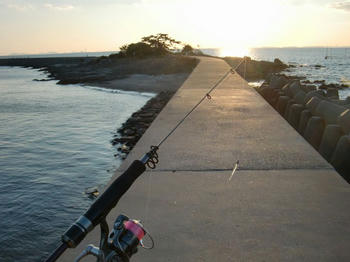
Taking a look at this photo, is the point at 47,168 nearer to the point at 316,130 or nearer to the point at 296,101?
the point at 316,130

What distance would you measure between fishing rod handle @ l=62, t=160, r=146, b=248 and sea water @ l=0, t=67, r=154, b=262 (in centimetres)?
372

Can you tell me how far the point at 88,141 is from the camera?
36.9 feet

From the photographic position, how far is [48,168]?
8.68 m

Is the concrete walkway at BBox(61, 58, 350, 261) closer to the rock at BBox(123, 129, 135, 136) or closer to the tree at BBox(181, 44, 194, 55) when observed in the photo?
the rock at BBox(123, 129, 135, 136)

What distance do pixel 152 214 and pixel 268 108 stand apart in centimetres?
530

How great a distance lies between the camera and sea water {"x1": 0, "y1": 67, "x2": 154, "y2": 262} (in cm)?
548

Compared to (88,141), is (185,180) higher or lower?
higher

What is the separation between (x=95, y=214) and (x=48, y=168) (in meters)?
7.65

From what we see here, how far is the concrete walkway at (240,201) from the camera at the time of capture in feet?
8.79

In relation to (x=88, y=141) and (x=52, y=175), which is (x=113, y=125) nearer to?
(x=88, y=141)

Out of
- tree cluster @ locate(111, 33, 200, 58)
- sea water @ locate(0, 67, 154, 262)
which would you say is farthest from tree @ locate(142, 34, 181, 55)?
sea water @ locate(0, 67, 154, 262)

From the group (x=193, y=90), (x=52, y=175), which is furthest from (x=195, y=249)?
(x=193, y=90)

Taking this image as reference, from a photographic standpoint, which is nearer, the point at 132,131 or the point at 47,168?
the point at 47,168

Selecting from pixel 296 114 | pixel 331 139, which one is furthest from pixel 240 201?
pixel 296 114
